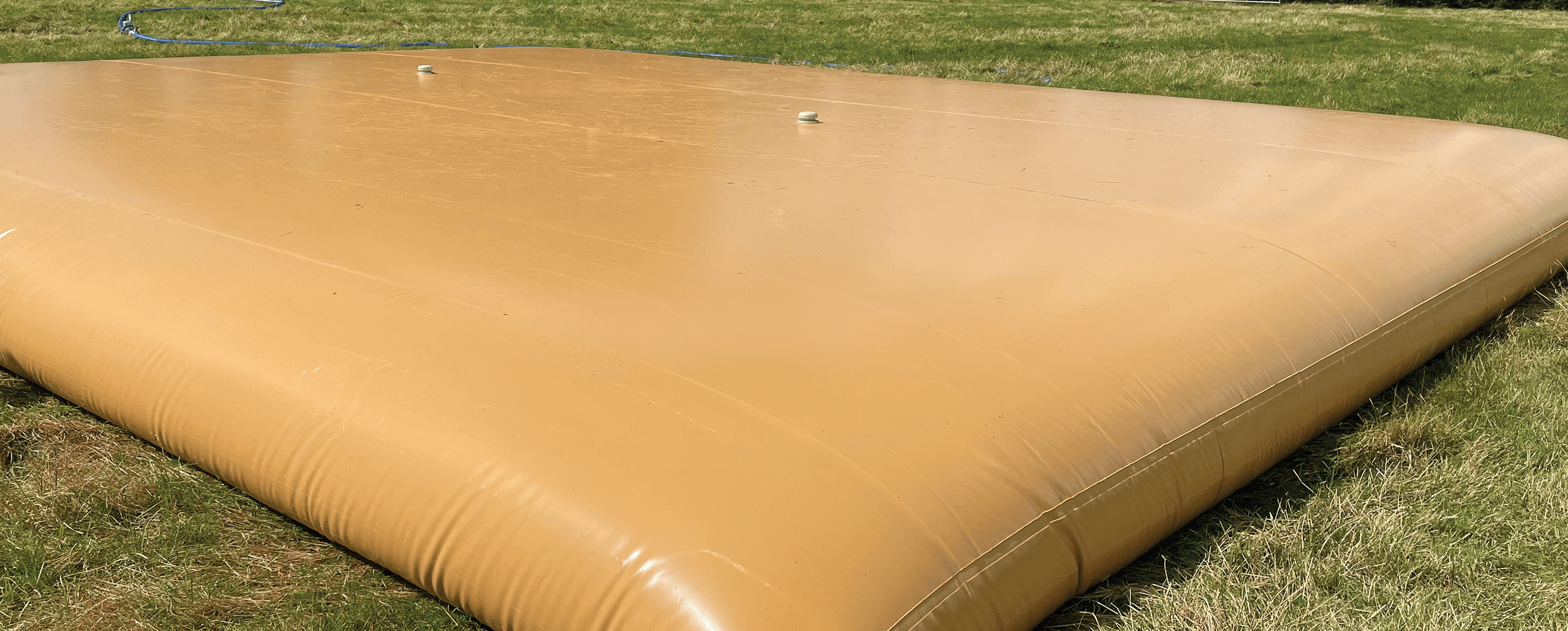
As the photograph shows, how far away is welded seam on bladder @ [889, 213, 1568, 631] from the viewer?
115cm

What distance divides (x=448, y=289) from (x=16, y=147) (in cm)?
156

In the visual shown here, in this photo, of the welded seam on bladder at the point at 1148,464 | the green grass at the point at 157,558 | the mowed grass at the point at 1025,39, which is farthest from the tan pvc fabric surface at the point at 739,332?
the mowed grass at the point at 1025,39

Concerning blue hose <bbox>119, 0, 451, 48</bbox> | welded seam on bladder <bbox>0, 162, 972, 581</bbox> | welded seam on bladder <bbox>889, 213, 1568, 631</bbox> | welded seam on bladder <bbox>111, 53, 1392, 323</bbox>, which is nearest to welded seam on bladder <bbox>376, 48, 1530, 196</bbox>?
welded seam on bladder <bbox>111, 53, 1392, 323</bbox>

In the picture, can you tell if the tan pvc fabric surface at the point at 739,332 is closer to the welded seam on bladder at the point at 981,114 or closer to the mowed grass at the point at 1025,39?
the welded seam on bladder at the point at 981,114

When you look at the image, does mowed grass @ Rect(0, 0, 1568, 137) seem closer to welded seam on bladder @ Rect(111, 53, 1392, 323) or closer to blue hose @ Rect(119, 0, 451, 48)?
blue hose @ Rect(119, 0, 451, 48)

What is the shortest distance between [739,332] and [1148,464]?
557 millimetres

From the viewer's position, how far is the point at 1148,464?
4.70 feet

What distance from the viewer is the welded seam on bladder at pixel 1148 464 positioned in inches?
45.2

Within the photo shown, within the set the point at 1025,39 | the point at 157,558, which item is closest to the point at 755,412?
the point at 157,558

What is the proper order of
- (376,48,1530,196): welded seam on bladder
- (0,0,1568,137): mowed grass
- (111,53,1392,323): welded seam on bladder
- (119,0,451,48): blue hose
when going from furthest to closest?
(119,0,451,48): blue hose → (0,0,1568,137): mowed grass → (376,48,1530,196): welded seam on bladder → (111,53,1392,323): welded seam on bladder

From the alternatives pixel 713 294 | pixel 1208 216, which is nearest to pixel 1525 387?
pixel 1208 216

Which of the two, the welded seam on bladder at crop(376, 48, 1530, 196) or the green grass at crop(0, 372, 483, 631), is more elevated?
the welded seam on bladder at crop(376, 48, 1530, 196)

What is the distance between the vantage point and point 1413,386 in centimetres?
224

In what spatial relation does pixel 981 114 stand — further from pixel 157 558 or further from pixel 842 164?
pixel 157 558
